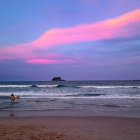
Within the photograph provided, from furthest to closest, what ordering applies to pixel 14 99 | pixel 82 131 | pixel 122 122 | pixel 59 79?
pixel 59 79, pixel 14 99, pixel 122 122, pixel 82 131

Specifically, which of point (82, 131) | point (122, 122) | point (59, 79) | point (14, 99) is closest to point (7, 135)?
point (82, 131)

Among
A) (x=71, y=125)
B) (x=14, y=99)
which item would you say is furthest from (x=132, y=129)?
(x=14, y=99)

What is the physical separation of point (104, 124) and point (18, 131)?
4.55 m

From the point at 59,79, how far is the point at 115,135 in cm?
14028

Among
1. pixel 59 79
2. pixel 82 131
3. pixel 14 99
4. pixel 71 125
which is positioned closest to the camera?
pixel 82 131

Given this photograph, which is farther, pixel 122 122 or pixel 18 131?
pixel 122 122

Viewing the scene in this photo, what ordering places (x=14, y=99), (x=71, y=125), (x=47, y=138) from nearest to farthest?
1. (x=47, y=138)
2. (x=71, y=125)
3. (x=14, y=99)

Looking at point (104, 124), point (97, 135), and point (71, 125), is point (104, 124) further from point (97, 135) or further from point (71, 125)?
point (97, 135)

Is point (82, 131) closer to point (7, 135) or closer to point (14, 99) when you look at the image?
point (7, 135)

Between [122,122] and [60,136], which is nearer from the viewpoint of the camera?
[60,136]

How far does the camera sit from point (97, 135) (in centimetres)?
1059

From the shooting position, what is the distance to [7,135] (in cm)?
985

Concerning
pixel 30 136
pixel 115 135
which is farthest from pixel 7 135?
pixel 115 135

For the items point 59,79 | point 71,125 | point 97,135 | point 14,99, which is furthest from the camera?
point 59,79
